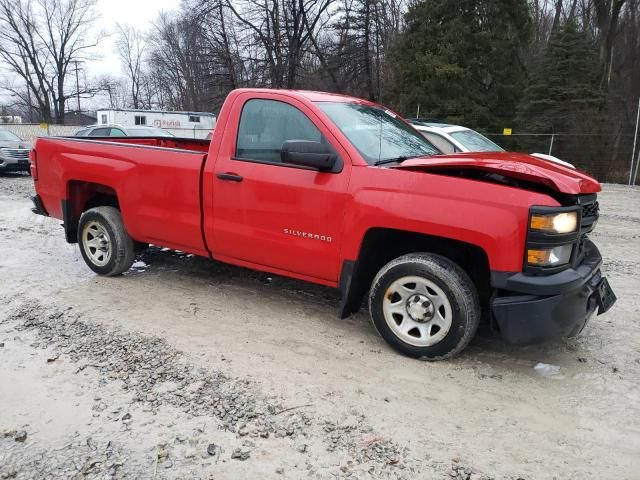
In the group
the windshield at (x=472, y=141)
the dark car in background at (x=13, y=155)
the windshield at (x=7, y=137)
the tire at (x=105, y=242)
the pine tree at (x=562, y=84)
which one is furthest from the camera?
the pine tree at (x=562, y=84)

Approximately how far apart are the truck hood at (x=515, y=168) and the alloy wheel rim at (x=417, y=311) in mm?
799

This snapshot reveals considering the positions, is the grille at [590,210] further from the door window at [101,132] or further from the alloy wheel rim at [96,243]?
the door window at [101,132]

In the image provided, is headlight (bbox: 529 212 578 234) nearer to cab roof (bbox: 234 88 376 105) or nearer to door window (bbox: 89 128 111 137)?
cab roof (bbox: 234 88 376 105)

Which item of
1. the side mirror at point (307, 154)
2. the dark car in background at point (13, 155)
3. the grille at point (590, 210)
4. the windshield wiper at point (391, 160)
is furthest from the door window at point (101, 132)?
the grille at point (590, 210)

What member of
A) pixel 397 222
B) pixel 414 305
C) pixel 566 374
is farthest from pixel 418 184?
pixel 566 374

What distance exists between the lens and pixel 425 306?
3.68 meters

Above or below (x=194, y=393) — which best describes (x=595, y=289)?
above

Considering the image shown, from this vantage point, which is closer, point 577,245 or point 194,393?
point 194,393

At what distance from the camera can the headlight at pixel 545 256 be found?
3.25 metres

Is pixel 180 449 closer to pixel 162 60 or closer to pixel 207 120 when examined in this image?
pixel 207 120

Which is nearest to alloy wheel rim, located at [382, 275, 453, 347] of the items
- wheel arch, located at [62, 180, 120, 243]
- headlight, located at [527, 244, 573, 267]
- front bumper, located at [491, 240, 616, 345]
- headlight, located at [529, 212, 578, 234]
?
front bumper, located at [491, 240, 616, 345]

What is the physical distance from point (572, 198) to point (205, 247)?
3.05m

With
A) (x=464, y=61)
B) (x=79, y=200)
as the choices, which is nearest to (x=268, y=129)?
(x=79, y=200)

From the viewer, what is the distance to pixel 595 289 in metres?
3.58
